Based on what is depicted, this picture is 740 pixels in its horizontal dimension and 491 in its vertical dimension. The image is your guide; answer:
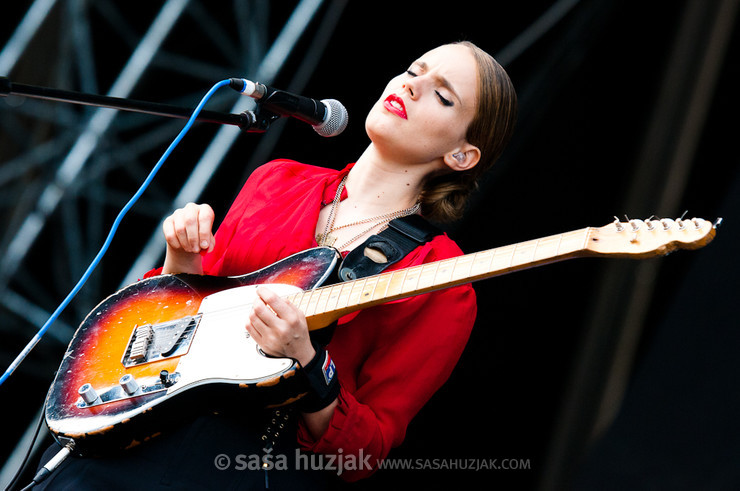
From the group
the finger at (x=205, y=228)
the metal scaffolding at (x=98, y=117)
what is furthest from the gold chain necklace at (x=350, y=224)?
the metal scaffolding at (x=98, y=117)

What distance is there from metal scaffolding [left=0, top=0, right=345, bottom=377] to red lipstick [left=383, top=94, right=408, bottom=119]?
4.01 feet

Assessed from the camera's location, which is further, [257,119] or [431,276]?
[257,119]

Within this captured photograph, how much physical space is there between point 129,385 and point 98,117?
1652 millimetres

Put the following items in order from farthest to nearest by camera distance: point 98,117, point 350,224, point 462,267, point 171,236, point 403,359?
point 98,117 < point 350,224 < point 171,236 < point 403,359 < point 462,267

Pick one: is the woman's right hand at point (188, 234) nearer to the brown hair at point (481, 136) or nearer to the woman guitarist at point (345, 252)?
the woman guitarist at point (345, 252)

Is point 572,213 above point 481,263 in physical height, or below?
above

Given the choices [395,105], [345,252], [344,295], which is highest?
[395,105]

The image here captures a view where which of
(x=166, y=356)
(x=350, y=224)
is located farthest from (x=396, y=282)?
(x=166, y=356)

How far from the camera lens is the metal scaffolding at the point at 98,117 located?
9.09 ft

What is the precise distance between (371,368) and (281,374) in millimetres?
388

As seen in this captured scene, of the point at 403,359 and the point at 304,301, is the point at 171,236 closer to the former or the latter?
the point at 304,301

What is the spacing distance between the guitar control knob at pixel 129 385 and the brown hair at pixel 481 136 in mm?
902

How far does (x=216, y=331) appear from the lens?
5.11ft

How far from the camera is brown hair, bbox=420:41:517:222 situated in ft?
6.11
